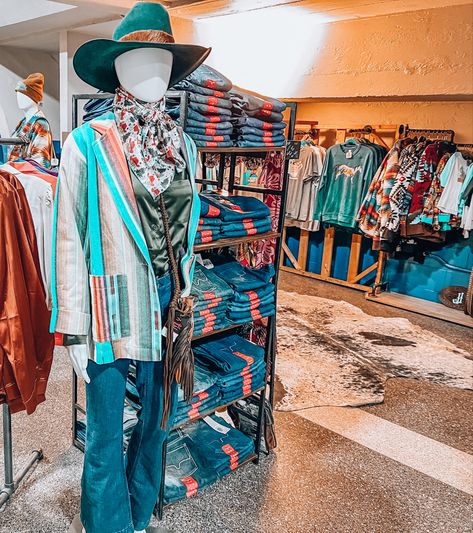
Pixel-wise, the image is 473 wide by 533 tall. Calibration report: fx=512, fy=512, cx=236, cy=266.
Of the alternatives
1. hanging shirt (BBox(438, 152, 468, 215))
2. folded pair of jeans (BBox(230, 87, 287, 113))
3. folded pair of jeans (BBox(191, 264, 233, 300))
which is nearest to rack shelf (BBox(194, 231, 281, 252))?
folded pair of jeans (BBox(191, 264, 233, 300))

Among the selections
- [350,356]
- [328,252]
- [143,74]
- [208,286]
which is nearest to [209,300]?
[208,286]

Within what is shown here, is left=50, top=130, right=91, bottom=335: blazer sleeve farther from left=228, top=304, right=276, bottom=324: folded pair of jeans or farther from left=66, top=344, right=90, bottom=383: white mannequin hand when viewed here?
left=228, top=304, right=276, bottom=324: folded pair of jeans

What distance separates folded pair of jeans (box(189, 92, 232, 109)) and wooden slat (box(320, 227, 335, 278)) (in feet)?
13.5

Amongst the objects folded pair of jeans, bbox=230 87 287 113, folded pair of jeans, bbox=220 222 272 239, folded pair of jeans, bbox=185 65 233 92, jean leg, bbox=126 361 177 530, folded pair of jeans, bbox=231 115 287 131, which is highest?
folded pair of jeans, bbox=185 65 233 92

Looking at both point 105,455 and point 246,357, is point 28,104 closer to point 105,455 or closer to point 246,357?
point 246,357

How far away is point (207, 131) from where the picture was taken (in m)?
2.03

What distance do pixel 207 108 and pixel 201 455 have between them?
1.53 metres

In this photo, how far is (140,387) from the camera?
174 cm

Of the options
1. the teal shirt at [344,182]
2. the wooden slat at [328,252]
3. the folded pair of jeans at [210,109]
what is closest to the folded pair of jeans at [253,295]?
the folded pair of jeans at [210,109]

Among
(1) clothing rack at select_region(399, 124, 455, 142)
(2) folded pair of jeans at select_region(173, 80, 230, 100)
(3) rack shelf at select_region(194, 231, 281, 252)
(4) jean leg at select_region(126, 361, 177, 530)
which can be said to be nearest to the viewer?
(4) jean leg at select_region(126, 361, 177, 530)

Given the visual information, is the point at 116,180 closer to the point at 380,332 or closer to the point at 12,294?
the point at 12,294

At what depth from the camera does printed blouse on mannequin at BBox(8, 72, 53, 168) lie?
3.66m

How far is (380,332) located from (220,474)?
263 centimetres

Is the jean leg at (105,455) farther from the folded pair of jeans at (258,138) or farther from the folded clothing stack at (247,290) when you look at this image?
the folded pair of jeans at (258,138)
